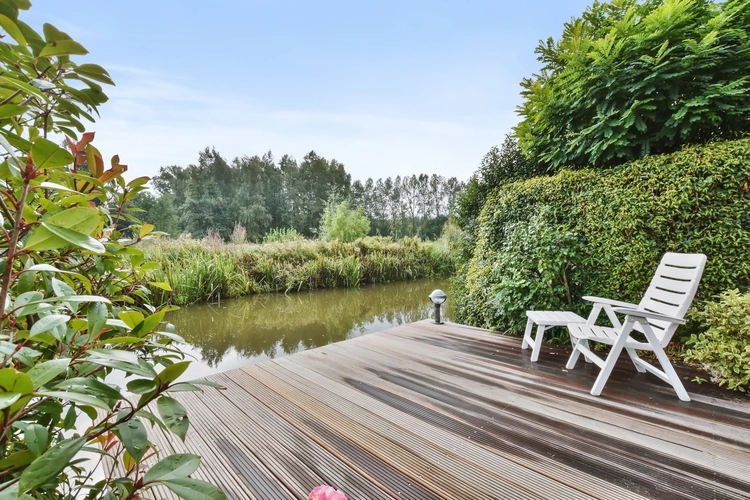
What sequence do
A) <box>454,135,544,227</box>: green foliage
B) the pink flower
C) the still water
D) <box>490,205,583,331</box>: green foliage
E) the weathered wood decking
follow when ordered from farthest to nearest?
1. <box>454,135,544,227</box>: green foliage
2. the still water
3. <box>490,205,583,331</box>: green foliage
4. the weathered wood decking
5. the pink flower

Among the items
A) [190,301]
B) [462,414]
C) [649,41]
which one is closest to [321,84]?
[190,301]

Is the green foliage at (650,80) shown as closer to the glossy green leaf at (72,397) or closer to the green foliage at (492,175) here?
the green foliage at (492,175)

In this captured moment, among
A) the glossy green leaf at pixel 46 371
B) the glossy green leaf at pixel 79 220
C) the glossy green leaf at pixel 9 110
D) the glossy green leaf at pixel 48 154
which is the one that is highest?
→ the glossy green leaf at pixel 9 110

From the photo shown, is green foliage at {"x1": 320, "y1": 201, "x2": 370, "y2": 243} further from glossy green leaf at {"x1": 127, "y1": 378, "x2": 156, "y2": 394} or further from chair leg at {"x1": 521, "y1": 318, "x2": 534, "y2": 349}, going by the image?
glossy green leaf at {"x1": 127, "y1": 378, "x2": 156, "y2": 394}

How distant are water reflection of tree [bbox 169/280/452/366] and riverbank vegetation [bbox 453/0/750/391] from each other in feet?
7.12

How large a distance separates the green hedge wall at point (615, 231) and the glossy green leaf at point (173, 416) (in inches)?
120

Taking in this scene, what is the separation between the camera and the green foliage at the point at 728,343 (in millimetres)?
2006

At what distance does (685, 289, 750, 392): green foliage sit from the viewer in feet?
6.58

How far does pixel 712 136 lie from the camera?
9.10 ft

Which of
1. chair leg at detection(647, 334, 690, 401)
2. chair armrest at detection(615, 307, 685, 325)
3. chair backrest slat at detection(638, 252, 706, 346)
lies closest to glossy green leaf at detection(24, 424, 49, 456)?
chair armrest at detection(615, 307, 685, 325)

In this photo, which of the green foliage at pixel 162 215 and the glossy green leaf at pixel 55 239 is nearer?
the glossy green leaf at pixel 55 239

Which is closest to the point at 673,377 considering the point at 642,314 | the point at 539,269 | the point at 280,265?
the point at 642,314

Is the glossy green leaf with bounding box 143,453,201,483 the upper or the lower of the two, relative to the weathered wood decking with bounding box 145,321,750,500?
upper

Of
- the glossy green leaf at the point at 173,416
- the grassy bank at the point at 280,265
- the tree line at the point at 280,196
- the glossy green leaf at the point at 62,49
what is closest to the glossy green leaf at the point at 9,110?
the glossy green leaf at the point at 62,49
